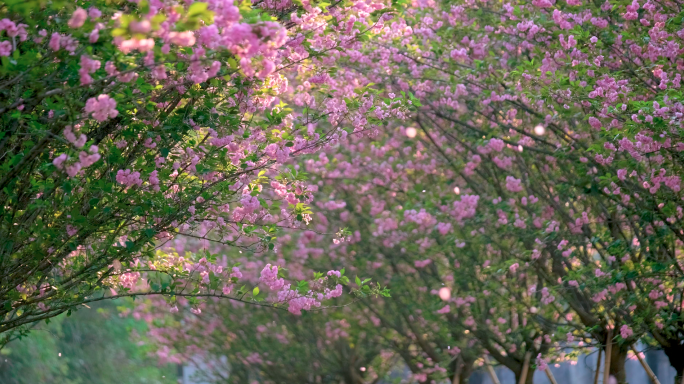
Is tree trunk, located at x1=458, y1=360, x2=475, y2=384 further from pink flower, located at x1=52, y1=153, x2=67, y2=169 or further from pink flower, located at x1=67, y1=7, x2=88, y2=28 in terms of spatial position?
pink flower, located at x1=67, y1=7, x2=88, y2=28

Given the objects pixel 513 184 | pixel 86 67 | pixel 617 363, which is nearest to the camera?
pixel 86 67

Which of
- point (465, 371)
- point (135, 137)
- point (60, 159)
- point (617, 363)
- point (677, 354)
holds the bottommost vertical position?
point (677, 354)

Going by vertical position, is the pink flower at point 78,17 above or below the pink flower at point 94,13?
below

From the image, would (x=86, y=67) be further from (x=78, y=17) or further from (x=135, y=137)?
(x=135, y=137)

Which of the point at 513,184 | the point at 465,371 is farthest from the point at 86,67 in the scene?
the point at 465,371

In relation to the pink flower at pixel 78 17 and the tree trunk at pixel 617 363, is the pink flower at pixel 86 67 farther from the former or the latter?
the tree trunk at pixel 617 363

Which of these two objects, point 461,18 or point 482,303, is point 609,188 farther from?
point 482,303

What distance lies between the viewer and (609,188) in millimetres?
8773

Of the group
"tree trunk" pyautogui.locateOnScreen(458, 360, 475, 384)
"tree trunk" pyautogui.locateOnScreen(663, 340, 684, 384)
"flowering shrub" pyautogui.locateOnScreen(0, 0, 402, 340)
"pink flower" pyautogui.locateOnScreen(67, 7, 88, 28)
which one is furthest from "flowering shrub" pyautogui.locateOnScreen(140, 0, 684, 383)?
"pink flower" pyautogui.locateOnScreen(67, 7, 88, 28)

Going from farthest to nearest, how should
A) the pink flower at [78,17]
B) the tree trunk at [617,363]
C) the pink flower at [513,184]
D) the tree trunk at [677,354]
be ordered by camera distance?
the tree trunk at [617,363] < the pink flower at [513,184] < the tree trunk at [677,354] < the pink flower at [78,17]

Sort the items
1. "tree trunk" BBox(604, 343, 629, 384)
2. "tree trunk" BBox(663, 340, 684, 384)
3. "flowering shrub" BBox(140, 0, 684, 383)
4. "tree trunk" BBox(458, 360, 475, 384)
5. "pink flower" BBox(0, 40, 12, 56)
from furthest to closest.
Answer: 1. "tree trunk" BBox(458, 360, 475, 384)
2. "tree trunk" BBox(604, 343, 629, 384)
3. "tree trunk" BBox(663, 340, 684, 384)
4. "flowering shrub" BBox(140, 0, 684, 383)
5. "pink flower" BBox(0, 40, 12, 56)

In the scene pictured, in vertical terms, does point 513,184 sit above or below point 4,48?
above

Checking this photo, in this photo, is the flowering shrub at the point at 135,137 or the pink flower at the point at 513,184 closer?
the flowering shrub at the point at 135,137

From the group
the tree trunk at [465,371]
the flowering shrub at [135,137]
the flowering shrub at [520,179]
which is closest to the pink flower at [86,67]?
the flowering shrub at [135,137]
